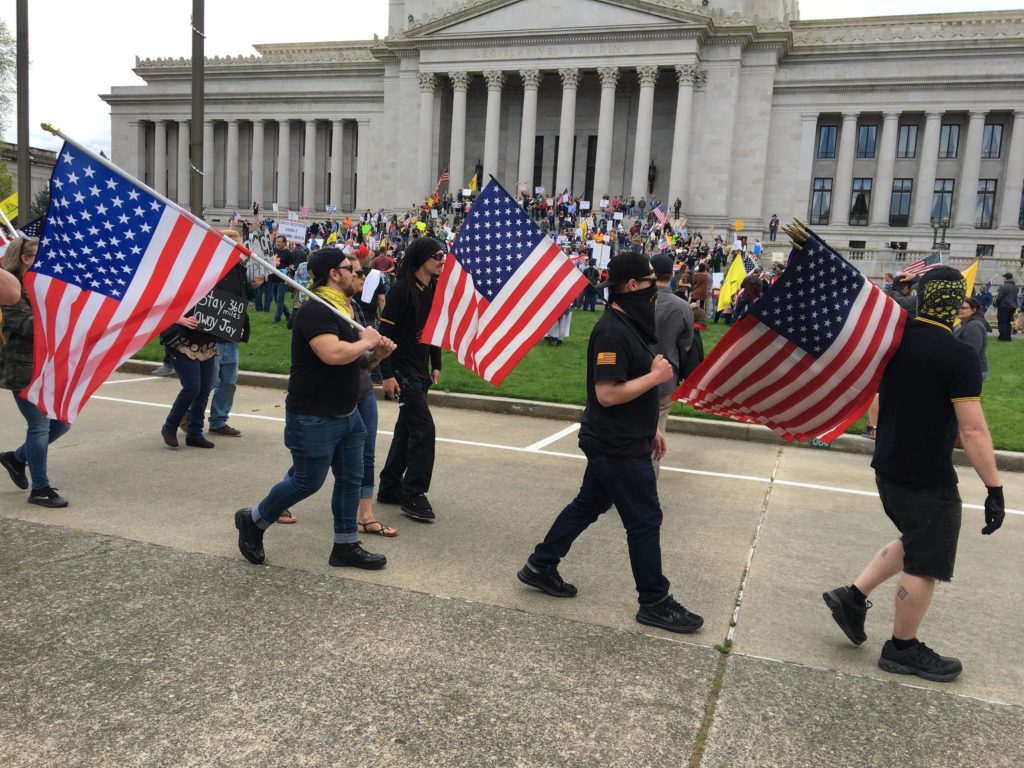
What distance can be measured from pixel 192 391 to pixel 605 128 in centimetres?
4565

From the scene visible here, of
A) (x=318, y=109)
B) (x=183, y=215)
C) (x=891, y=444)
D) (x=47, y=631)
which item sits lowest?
(x=47, y=631)

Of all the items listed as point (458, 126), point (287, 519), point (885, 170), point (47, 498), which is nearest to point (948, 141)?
point (885, 170)

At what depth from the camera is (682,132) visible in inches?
1870

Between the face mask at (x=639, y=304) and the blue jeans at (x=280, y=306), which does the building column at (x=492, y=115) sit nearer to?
the blue jeans at (x=280, y=306)

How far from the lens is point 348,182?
60969 millimetres

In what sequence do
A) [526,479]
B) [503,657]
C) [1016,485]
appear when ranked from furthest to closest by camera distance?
[1016,485], [526,479], [503,657]

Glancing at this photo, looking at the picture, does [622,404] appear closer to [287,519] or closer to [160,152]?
[287,519]

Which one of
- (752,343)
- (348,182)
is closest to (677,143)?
(348,182)

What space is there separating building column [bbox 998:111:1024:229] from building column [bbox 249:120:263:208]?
167 ft

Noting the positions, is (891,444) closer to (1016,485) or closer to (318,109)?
(1016,485)

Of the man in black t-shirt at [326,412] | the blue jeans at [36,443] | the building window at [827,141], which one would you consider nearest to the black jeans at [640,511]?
the man in black t-shirt at [326,412]

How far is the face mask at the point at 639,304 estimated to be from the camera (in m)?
4.11

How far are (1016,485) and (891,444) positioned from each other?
209 inches

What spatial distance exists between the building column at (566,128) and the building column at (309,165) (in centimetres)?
2004
